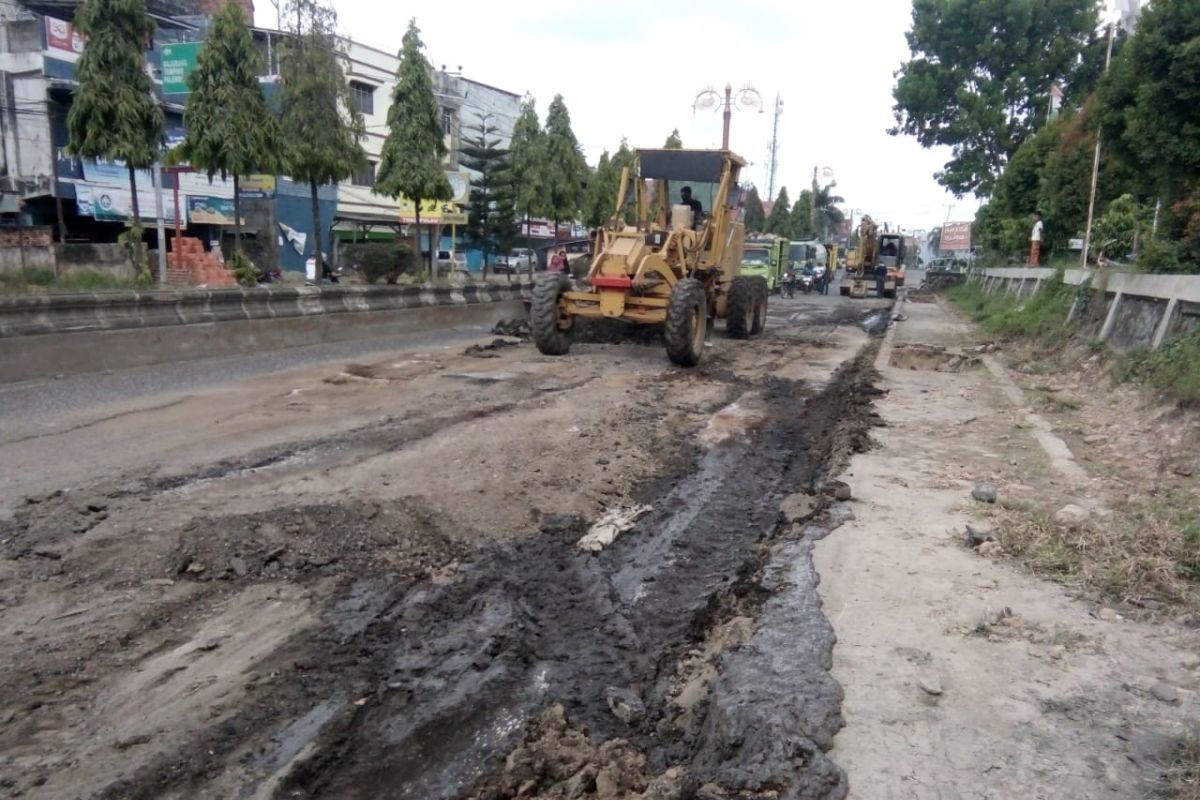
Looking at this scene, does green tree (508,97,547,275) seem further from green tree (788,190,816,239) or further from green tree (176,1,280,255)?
green tree (788,190,816,239)

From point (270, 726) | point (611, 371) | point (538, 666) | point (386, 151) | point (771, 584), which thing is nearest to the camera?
point (270, 726)

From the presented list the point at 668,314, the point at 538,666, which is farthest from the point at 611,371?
the point at 538,666

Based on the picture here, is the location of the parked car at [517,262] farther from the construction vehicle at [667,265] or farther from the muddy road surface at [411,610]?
the muddy road surface at [411,610]

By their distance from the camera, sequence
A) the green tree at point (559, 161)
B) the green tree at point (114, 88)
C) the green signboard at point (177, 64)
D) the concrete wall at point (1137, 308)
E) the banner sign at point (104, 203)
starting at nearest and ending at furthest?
the concrete wall at point (1137, 308) → the green tree at point (114, 88) → the green signboard at point (177, 64) → the banner sign at point (104, 203) → the green tree at point (559, 161)

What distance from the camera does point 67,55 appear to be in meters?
27.0

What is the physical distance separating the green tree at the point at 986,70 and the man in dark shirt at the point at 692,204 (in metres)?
28.3

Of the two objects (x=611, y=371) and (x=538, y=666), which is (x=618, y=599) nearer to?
(x=538, y=666)

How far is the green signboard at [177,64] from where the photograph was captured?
19922mm

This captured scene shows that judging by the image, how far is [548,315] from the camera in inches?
496

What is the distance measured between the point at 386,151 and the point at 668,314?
1307cm

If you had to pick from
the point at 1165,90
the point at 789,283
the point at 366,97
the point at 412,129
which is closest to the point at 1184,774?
the point at 1165,90

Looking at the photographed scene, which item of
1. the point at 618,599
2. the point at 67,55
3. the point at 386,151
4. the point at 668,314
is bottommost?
the point at 618,599

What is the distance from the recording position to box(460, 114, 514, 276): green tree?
29.0 metres

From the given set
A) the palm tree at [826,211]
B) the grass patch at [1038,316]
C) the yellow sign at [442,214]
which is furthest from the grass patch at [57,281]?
the palm tree at [826,211]
